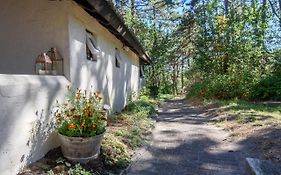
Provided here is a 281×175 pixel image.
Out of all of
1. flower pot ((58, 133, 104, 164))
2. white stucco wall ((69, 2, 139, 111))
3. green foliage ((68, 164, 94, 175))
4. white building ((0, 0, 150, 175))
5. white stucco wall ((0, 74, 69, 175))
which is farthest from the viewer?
white stucco wall ((69, 2, 139, 111))

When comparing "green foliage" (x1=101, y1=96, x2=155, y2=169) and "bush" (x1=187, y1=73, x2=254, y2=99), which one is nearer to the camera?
"green foliage" (x1=101, y1=96, x2=155, y2=169)

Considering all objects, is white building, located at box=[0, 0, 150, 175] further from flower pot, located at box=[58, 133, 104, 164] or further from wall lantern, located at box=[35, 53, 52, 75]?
flower pot, located at box=[58, 133, 104, 164]

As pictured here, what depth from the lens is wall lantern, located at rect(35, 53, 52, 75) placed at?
454 cm

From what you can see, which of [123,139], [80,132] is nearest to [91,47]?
[123,139]

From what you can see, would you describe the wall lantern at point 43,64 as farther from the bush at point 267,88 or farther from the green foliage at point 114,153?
the bush at point 267,88

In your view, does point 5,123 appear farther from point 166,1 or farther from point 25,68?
point 166,1

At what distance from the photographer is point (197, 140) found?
6.45 metres

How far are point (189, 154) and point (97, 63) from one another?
119 inches

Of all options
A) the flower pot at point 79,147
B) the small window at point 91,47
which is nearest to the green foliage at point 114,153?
the flower pot at point 79,147

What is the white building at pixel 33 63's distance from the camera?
337cm

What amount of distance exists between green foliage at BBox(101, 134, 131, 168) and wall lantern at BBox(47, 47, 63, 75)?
1.39m

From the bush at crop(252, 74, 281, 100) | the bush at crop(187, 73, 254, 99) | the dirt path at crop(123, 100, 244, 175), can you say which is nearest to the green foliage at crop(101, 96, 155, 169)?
the dirt path at crop(123, 100, 244, 175)

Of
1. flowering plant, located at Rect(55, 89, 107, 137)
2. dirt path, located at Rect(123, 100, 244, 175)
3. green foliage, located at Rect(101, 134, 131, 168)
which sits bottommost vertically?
dirt path, located at Rect(123, 100, 244, 175)

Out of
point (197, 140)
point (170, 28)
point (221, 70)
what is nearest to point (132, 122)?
point (197, 140)
